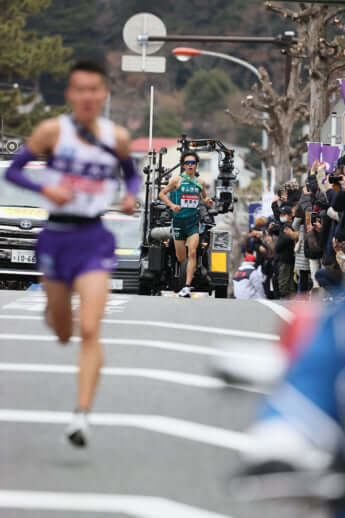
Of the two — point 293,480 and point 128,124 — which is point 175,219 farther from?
point 128,124

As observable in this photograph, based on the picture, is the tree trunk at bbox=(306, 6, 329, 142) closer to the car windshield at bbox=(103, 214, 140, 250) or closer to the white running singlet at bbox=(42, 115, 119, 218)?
the car windshield at bbox=(103, 214, 140, 250)

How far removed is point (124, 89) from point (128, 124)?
13.9ft

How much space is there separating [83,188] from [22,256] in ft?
39.6

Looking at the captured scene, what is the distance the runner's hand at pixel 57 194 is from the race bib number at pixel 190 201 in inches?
397

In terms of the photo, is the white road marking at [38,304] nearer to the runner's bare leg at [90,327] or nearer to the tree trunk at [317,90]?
the runner's bare leg at [90,327]

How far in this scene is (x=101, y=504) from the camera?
16.6 feet

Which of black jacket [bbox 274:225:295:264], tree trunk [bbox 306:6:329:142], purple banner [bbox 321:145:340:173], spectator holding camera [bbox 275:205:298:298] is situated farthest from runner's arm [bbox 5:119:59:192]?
tree trunk [bbox 306:6:329:142]

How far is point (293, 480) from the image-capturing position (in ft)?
8.34

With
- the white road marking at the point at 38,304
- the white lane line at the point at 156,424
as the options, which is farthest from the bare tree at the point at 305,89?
the white lane line at the point at 156,424

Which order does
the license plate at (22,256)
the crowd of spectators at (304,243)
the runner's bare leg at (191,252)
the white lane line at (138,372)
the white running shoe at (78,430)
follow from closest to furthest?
the white running shoe at (78,430), the white lane line at (138,372), the crowd of spectators at (304,243), the runner's bare leg at (191,252), the license plate at (22,256)

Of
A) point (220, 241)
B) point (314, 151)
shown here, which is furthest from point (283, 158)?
point (220, 241)

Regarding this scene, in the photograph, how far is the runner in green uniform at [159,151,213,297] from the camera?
627 inches

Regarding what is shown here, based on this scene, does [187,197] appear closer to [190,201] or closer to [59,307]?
[190,201]

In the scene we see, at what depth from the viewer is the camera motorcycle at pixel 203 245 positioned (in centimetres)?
1809
